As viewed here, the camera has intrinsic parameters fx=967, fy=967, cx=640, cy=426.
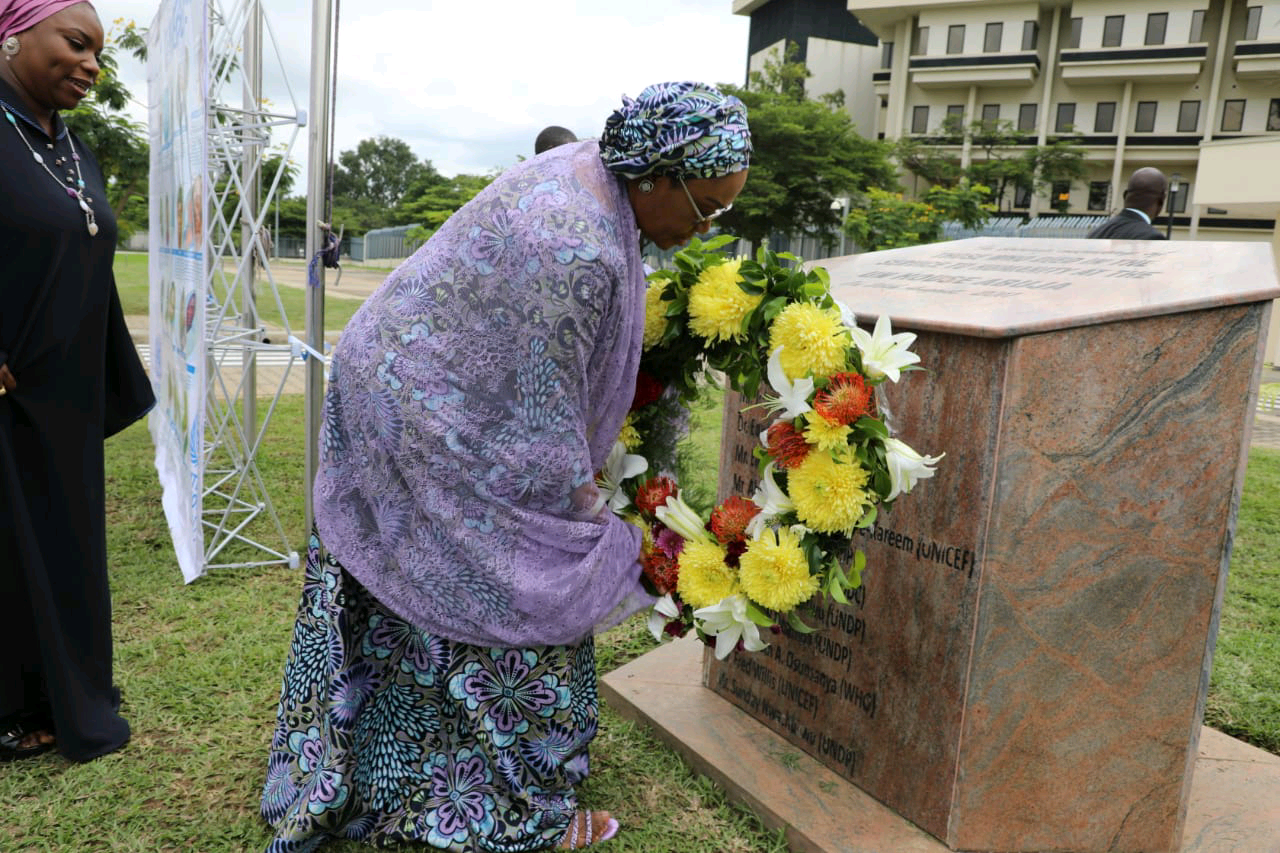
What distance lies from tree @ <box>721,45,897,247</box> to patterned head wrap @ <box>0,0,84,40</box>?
20.5 m

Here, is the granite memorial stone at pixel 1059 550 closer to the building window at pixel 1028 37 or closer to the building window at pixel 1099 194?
the building window at pixel 1099 194

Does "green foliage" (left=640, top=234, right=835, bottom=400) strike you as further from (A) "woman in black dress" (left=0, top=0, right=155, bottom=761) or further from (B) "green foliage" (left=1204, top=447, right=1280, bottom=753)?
(B) "green foliage" (left=1204, top=447, right=1280, bottom=753)

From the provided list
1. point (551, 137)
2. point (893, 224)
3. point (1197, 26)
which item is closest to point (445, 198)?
point (893, 224)

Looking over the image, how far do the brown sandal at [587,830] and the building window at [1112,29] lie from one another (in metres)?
37.1

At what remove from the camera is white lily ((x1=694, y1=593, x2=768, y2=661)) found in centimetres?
206

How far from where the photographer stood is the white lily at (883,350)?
1.94 meters

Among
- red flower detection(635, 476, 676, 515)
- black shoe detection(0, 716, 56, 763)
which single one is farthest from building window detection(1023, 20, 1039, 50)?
black shoe detection(0, 716, 56, 763)

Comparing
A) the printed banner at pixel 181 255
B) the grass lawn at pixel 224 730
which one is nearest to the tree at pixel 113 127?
the printed banner at pixel 181 255

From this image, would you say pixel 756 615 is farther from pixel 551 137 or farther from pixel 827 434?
pixel 551 137

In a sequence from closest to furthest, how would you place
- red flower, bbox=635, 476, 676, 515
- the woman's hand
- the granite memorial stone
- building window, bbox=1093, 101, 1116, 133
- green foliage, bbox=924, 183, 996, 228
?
1. the granite memorial stone
2. red flower, bbox=635, 476, 676, 515
3. the woman's hand
4. green foliage, bbox=924, 183, 996, 228
5. building window, bbox=1093, 101, 1116, 133

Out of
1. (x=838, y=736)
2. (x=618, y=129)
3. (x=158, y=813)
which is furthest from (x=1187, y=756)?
(x=158, y=813)

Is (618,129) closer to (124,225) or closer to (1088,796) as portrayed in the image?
(1088,796)

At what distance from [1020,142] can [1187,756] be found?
35.8m

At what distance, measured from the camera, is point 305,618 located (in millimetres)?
2244
